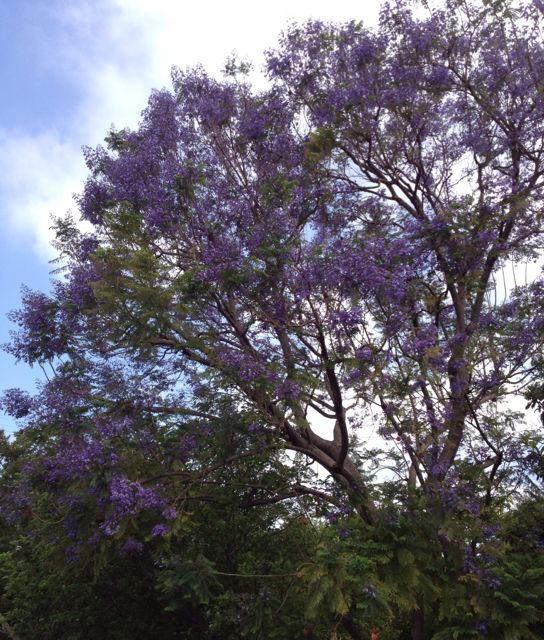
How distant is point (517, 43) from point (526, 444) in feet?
17.6

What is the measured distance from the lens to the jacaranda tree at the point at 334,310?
251 inches

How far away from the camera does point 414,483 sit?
7.70 m

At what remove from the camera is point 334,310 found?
255 inches

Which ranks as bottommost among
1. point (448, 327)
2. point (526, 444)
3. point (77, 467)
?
point (77, 467)

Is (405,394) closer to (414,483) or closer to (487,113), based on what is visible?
(414,483)

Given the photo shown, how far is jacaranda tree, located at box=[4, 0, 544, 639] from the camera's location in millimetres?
6383

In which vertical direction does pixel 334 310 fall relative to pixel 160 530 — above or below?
above

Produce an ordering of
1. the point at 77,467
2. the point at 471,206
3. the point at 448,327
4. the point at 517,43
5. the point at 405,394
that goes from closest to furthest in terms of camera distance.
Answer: the point at 77,467, the point at 405,394, the point at 471,206, the point at 517,43, the point at 448,327

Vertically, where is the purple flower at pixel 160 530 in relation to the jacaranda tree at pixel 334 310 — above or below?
below

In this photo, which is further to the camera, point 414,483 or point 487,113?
point 487,113

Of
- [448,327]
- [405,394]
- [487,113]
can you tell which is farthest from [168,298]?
[487,113]

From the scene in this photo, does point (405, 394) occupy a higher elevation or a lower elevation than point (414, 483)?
higher

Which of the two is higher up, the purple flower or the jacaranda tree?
the jacaranda tree

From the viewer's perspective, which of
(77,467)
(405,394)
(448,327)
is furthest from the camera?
(448,327)
